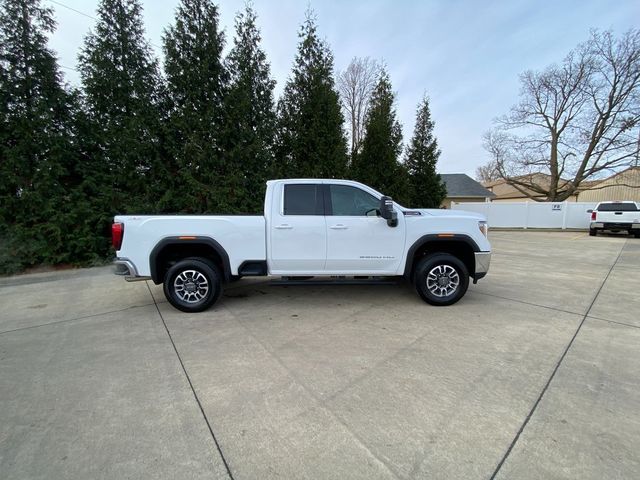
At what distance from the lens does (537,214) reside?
21797 millimetres

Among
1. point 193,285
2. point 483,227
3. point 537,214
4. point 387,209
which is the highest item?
point 537,214

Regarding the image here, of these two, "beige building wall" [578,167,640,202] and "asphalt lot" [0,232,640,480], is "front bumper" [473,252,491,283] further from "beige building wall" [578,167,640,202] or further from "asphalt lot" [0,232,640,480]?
"beige building wall" [578,167,640,202]

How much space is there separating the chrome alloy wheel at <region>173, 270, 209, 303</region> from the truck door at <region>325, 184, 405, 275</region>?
1.86 meters

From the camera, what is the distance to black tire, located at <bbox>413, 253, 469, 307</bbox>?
4613 millimetres

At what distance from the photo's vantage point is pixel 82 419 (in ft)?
7.56

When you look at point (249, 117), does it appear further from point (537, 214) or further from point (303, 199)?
point (537, 214)

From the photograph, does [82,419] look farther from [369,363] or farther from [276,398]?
[369,363]

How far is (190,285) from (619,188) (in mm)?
40135

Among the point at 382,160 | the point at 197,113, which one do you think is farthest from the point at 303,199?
the point at 382,160

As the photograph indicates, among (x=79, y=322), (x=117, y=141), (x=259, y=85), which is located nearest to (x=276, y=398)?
(x=79, y=322)

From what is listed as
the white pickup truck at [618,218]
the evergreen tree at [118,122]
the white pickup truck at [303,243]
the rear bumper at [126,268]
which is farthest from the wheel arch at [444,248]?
the white pickup truck at [618,218]

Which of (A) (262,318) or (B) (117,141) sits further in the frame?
(B) (117,141)

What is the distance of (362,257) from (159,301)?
350 cm

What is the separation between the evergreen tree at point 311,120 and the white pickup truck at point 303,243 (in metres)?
5.37
